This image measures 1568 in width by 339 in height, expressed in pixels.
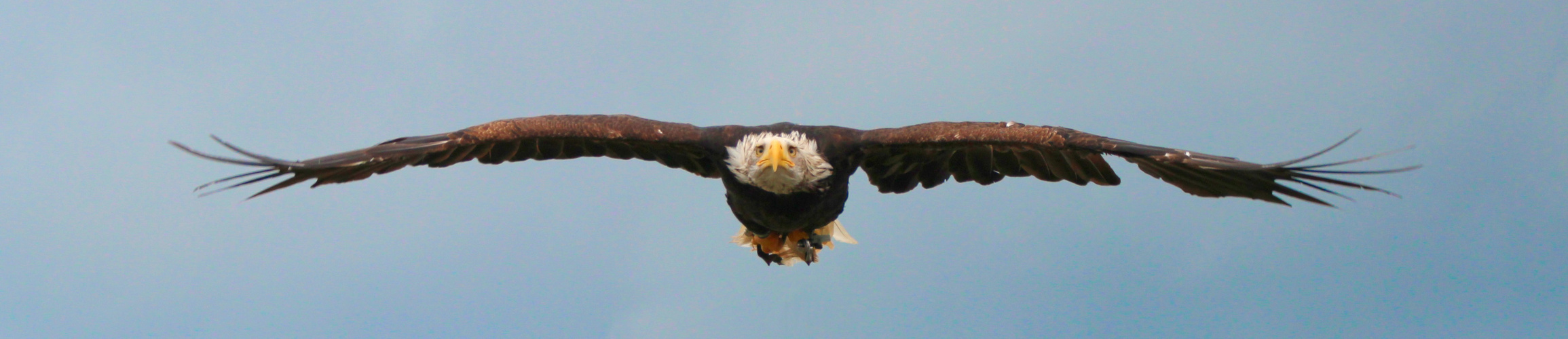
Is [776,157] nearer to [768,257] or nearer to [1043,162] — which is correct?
[1043,162]

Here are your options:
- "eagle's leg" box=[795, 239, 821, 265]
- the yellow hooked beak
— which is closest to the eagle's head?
the yellow hooked beak

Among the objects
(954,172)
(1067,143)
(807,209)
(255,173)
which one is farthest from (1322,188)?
(255,173)

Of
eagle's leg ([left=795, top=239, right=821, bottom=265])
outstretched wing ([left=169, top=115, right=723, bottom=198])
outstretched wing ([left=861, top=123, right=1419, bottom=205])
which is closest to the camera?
outstretched wing ([left=861, top=123, right=1419, bottom=205])

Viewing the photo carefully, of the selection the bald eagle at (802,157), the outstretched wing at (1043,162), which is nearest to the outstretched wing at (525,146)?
the bald eagle at (802,157)

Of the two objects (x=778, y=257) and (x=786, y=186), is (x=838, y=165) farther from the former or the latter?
(x=778, y=257)

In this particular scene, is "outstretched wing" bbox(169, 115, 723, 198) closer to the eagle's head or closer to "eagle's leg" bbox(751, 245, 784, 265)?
the eagle's head

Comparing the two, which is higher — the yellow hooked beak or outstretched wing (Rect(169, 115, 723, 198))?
outstretched wing (Rect(169, 115, 723, 198))
